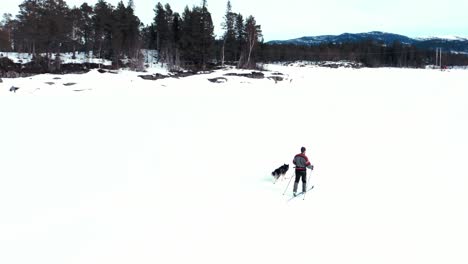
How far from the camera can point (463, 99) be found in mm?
24875

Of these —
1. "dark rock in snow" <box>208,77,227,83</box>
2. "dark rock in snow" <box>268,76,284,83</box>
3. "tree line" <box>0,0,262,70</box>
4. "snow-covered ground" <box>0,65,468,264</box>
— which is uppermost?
"tree line" <box>0,0,262,70</box>

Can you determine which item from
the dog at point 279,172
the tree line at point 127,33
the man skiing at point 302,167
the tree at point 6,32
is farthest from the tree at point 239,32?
the man skiing at point 302,167

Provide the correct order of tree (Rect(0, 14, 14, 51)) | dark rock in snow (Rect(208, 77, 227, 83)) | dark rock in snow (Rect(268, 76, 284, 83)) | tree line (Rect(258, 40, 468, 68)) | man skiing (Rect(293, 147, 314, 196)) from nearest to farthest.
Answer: man skiing (Rect(293, 147, 314, 196)) → dark rock in snow (Rect(208, 77, 227, 83)) → dark rock in snow (Rect(268, 76, 284, 83)) → tree (Rect(0, 14, 14, 51)) → tree line (Rect(258, 40, 468, 68))

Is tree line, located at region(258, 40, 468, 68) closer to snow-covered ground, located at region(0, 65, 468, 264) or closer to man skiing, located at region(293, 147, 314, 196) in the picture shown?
snow-covered ground, located at region(0, 65, 468, 264)

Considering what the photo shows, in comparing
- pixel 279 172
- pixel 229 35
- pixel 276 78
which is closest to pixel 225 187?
pixel 279 172

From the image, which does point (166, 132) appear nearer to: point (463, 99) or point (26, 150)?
point (26, 150)

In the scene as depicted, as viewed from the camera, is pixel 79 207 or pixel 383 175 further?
pixel 383 175

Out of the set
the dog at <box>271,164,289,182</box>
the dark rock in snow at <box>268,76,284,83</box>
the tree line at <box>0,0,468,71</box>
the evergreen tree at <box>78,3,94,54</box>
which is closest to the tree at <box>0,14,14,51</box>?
the tree line at <box>0,0,468,71</box>

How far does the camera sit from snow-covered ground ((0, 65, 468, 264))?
20.6ft

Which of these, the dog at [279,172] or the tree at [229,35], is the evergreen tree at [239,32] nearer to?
the tree at [229,35]

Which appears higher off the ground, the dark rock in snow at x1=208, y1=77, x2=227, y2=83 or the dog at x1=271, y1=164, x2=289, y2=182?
the dark rock in snow at x1=208, y1=77, x2=227, y2=83

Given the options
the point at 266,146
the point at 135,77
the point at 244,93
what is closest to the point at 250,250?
the point at 266,146

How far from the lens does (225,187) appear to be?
9.22 m

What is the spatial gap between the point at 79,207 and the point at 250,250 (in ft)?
12.9
